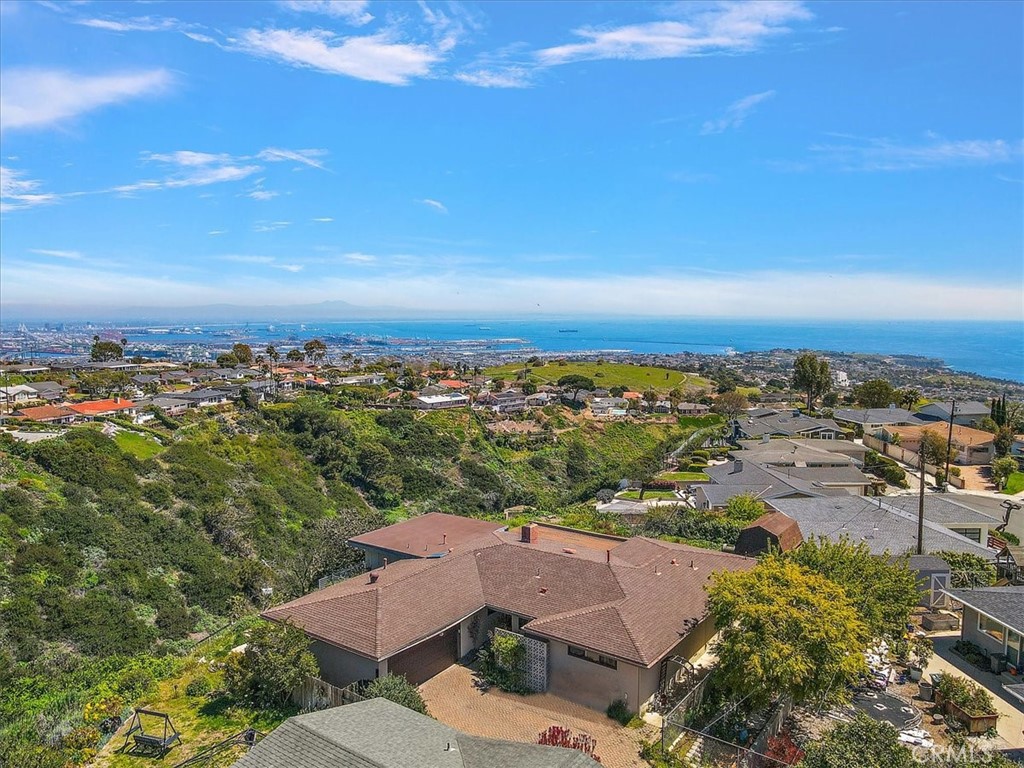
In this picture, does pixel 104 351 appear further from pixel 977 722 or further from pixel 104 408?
pixel 977 722

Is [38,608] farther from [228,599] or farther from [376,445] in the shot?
[376,445]

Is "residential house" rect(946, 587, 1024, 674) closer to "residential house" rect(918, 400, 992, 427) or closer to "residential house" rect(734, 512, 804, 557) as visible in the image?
"residential house" rect(734, 512, 804, 557)

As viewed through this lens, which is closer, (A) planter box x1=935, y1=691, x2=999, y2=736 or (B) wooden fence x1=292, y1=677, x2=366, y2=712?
(A) planter box x1=935, y1=691, x2=999, y2=736

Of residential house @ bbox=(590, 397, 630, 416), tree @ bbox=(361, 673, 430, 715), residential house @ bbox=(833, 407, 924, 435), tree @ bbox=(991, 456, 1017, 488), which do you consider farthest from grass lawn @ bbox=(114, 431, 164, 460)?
residential house @ bbox=(833, 407, 924, 435)

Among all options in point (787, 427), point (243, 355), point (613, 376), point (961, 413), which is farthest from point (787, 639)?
point (613, 376)

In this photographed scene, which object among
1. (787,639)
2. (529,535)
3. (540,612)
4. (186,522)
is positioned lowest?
(186,522)

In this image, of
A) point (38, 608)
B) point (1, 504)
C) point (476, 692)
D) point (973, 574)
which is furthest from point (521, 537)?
point (1, 504)

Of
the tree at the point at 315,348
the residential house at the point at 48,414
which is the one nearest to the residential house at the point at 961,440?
the residential house at the point at 48,414
